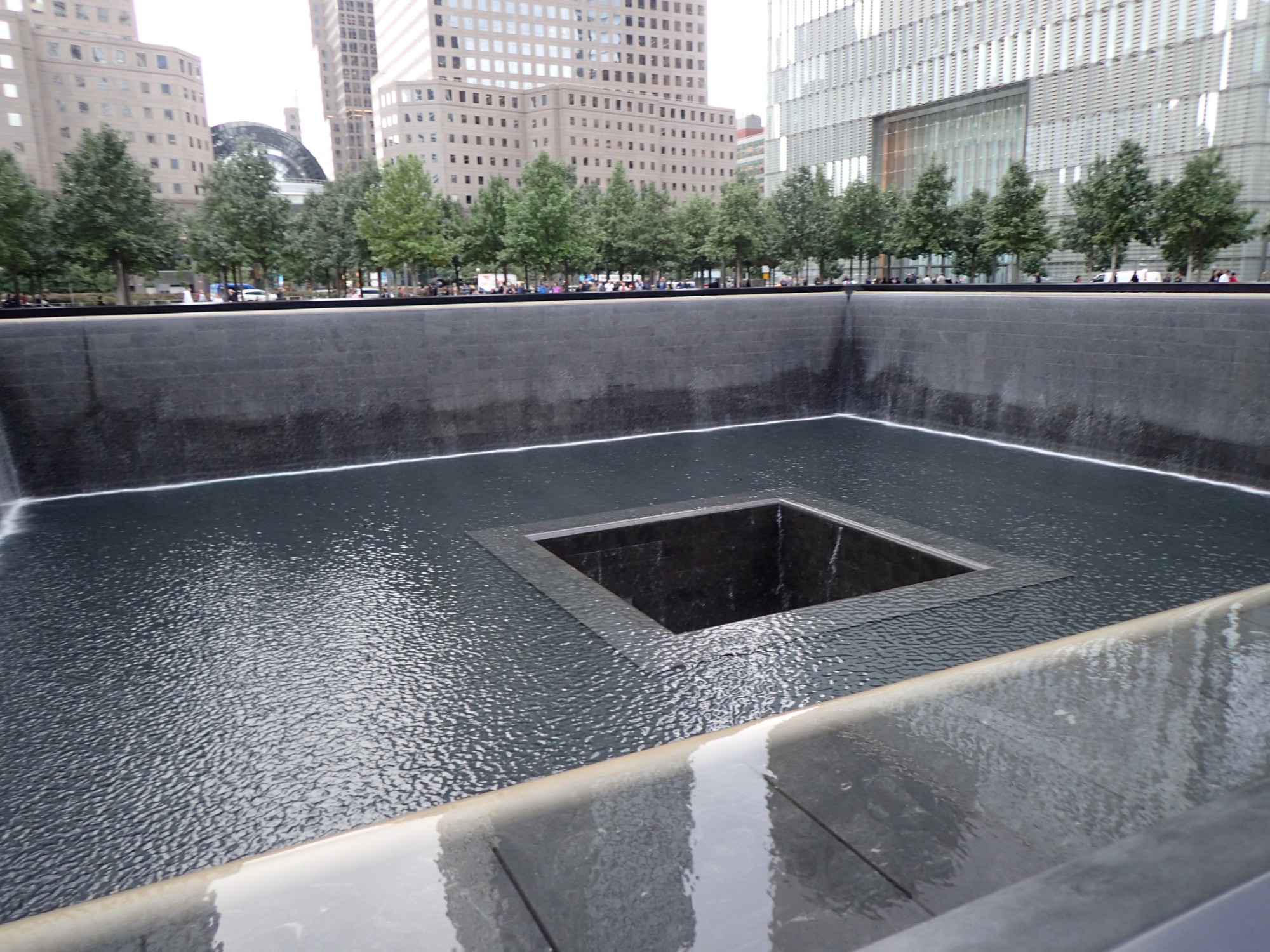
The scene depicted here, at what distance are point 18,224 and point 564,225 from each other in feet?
69.2

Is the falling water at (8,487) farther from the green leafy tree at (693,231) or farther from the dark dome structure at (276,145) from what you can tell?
the dark dome structure at (276,145)

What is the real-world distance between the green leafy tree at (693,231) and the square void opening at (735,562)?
36.9 m

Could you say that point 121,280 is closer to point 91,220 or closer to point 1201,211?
point 91,220

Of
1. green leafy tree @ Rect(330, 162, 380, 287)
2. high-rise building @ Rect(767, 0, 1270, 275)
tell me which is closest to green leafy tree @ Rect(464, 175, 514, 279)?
green leafy tree @ Rect(330, 162, 380, 287)

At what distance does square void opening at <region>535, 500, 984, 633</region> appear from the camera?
1070 cm

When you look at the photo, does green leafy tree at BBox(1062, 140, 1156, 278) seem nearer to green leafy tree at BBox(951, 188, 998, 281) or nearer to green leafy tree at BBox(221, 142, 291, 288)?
green leafy tree at BBox(951, 188, 998, 281)

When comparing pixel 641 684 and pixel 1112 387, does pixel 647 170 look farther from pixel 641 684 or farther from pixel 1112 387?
pixel 641 684

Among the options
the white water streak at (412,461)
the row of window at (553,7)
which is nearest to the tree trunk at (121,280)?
the white water streak at (412,461)

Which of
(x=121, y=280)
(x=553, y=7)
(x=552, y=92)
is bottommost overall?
(x=121, y=280)

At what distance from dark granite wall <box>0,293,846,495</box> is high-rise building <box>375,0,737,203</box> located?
85.1 m

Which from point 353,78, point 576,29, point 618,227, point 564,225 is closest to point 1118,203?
point 564,225

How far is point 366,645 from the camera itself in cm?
786

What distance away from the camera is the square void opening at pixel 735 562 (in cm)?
1070

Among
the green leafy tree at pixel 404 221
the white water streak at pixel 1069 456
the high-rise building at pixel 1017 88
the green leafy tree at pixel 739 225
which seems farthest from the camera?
the green leafy tree at pixel 404 221
